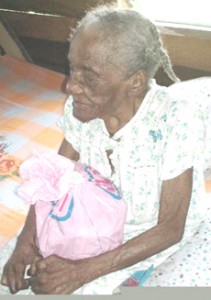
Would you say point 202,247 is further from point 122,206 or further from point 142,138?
point 142,138

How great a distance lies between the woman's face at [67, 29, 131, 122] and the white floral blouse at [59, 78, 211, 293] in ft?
0.34

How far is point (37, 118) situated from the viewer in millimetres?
2695

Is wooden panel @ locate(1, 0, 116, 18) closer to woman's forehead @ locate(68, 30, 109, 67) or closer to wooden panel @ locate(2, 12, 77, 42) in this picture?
wooden panel @ locate(2, 12, 77, 42)

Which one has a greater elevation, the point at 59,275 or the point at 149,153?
the point at 149,153

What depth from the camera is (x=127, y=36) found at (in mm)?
1046

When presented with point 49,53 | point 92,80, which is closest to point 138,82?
point 92,80

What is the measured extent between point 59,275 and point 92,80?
552 mm

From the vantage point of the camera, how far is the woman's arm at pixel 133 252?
1111mm

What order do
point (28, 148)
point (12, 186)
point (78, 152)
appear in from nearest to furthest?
point (78, 152) → point (12, 186) → point (28, 148)

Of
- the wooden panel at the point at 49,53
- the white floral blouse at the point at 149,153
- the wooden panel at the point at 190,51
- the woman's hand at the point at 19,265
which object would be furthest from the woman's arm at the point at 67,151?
the wooden panel at the point at 49,53

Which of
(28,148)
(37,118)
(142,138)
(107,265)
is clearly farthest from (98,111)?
(37,118)

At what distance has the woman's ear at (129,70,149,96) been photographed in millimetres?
1113

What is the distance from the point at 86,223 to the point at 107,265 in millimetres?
134

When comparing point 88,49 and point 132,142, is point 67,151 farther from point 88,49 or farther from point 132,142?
point 88,49
